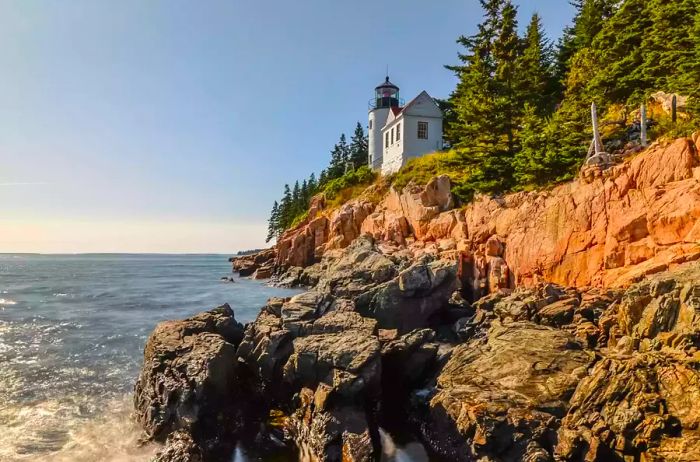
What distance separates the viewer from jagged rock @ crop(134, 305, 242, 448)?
39.5 feet

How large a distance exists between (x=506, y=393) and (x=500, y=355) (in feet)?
6.32

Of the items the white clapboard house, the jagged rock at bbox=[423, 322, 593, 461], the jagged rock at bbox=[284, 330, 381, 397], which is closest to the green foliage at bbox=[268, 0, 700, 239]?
the white clapboard house

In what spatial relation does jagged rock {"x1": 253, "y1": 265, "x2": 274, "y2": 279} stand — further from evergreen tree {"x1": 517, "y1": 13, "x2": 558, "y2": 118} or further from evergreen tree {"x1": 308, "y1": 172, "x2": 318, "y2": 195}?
evergreen tree {"x1": 517, "y1": 13, "x2": 558, "y2": 118}

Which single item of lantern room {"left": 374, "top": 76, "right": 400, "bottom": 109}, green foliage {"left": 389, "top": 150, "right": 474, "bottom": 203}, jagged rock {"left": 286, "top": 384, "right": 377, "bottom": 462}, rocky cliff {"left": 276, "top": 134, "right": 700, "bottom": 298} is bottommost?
jagged rock {"left": 286, "top": 384, "right": 377, "bottom": 462}

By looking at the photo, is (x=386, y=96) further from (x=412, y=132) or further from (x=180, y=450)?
(x=180, y=450)

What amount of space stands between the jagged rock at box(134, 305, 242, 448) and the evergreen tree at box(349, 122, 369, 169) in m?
60.2

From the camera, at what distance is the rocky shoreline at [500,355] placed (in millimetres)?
9898

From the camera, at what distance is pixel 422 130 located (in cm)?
4591

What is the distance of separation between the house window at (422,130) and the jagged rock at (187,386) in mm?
36205

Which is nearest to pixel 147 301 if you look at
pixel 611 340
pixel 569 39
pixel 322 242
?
pixel 322 242

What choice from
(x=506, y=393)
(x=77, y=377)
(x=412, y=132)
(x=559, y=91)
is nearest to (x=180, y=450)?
(x=506, y=393)

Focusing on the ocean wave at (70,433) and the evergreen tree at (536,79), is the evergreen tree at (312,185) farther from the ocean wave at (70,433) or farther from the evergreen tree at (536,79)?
the ocean wave at (70,433)

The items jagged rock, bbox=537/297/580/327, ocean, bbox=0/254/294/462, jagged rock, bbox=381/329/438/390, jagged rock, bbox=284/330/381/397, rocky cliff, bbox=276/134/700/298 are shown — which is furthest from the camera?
rocky cliff, bbox=276/134/700/298

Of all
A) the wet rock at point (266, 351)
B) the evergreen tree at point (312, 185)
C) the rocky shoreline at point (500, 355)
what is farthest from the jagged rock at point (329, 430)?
the evergreen tree at point (312, 185)
